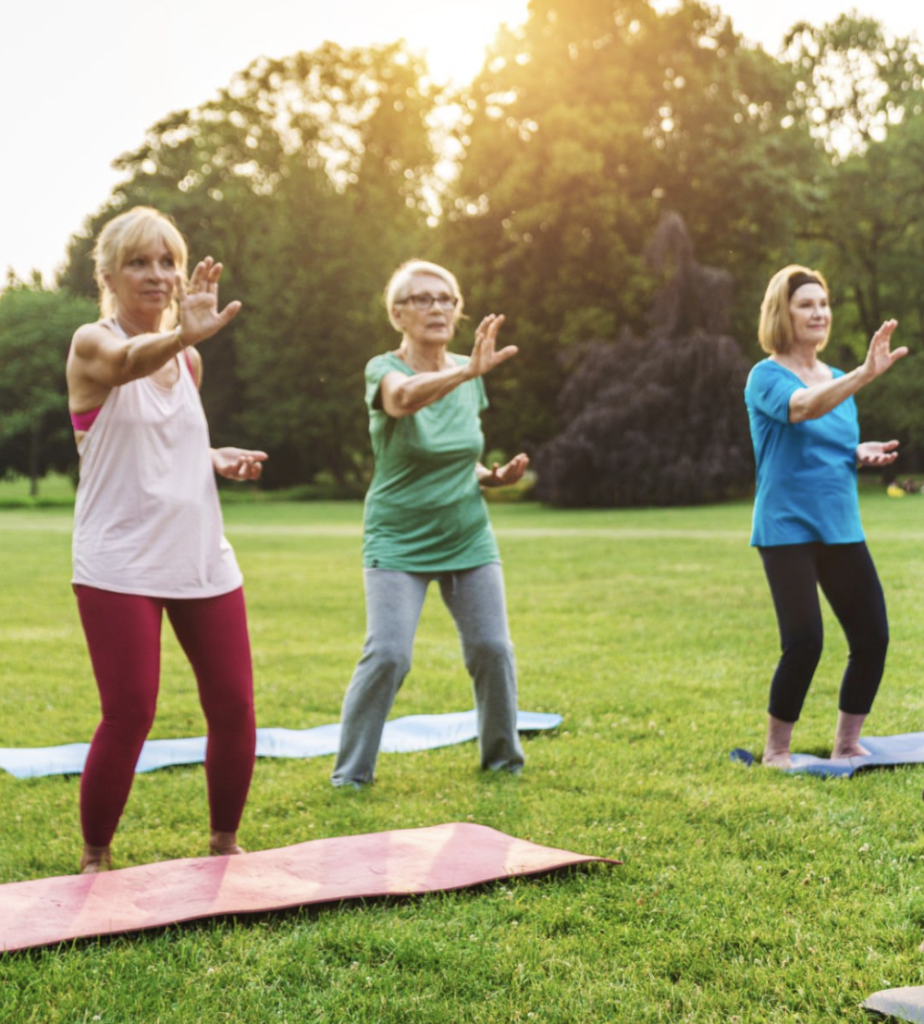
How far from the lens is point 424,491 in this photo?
4965 millimetres

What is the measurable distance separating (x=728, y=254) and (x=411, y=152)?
47.9 ft

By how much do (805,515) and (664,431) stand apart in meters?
24.4

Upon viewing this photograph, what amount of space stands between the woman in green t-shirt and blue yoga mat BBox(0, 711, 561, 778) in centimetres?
59

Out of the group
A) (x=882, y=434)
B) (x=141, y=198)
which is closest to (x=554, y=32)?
(x=882, y=434)

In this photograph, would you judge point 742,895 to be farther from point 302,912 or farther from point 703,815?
point 302,912

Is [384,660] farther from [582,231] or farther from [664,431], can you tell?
[582,231]

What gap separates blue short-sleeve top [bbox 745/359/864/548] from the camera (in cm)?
491

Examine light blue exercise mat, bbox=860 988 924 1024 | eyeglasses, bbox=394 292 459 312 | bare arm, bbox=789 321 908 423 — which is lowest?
light blue exercise mat, bbox=860 988 924 1024

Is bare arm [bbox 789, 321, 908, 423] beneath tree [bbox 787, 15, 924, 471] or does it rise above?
beneath

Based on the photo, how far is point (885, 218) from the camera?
3784cm

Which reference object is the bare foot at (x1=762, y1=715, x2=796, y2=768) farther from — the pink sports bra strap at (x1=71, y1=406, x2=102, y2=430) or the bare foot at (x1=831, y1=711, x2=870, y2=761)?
the pink sports bra strap at (x1=71, y1=406, x2=102, y2=430)

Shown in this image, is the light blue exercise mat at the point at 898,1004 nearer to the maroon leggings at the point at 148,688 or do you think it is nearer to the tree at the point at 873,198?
the maroon leggings at the point at 148,688

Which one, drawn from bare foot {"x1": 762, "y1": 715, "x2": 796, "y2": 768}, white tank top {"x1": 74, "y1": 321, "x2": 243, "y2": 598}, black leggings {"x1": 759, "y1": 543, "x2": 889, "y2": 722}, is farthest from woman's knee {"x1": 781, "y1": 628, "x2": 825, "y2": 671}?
white tank top {"x1": 74, "y1": 321, "x2": 243, "y2": 598}

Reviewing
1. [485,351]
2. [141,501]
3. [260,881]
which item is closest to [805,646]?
[485,351]
